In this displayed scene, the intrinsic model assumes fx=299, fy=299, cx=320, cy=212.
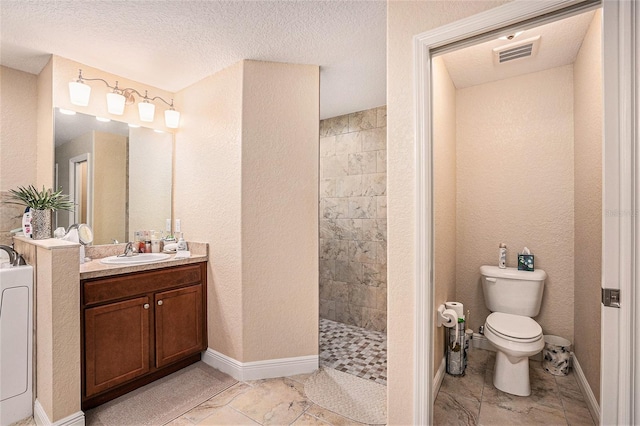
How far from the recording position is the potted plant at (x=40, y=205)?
6.85ft

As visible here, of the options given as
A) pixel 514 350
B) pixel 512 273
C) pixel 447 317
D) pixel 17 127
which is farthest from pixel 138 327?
pixel 512 273

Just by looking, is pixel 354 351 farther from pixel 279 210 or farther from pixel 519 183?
pixel 519 183

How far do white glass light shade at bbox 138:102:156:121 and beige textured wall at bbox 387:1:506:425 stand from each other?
2.21 m

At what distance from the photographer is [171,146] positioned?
2.92m

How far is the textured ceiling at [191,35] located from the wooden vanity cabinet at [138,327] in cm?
163

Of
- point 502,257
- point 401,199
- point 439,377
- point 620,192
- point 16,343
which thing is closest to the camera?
point 620,192

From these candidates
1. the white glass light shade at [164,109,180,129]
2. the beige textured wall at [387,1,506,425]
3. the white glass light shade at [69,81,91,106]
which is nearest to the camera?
the beige textured wall at [387,1,506,425]

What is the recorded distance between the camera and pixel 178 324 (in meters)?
2.39

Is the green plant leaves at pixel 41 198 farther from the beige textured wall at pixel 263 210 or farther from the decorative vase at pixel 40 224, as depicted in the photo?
the beige textured wall at pixel 263 210

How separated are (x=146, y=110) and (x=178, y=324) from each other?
6.18ft

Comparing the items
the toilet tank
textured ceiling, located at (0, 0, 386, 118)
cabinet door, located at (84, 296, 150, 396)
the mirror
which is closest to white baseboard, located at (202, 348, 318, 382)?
cabinet door, located at (84, 296, 150, 396)

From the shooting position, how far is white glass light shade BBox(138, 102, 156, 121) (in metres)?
2.68

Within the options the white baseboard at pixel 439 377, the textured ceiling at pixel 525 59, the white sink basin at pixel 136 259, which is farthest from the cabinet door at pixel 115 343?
the textured ceiling at pixel 525 59

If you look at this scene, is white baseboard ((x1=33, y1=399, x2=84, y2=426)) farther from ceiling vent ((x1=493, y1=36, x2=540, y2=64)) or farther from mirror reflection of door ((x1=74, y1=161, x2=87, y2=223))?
ceiling vent ((x1=493, y1=36, x2=540, y2=64))
